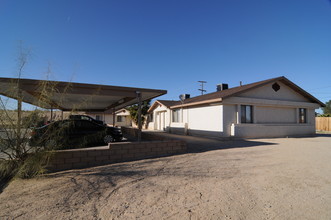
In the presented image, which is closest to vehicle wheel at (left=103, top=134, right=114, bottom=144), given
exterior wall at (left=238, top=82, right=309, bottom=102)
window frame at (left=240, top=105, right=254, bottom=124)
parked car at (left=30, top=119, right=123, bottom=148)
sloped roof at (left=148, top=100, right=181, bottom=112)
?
parked car at (left=30, top=119, right=123, bottom=148)

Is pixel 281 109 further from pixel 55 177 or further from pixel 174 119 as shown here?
pixel 55 177

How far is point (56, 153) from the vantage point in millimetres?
5105

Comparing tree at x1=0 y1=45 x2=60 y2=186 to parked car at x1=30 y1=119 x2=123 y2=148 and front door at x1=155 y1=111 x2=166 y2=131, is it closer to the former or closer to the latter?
parked car at x1=30 y1=119 x2=123 y2=148

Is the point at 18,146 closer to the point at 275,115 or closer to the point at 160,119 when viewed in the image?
the point at 275,115

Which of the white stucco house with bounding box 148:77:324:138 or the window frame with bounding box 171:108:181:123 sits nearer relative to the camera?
the white stucco house with bounding box 148:77:324:138

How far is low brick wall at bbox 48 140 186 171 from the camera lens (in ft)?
17.1

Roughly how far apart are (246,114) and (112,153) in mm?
10826

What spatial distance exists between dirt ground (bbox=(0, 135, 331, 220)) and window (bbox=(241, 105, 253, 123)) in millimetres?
7748

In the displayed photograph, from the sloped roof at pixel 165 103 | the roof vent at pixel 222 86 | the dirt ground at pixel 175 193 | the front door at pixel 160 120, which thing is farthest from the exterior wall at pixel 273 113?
the front door at pixel 160 120

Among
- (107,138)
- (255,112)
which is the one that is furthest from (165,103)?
(107,138)

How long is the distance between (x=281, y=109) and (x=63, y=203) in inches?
652

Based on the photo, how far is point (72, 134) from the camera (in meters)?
8.33

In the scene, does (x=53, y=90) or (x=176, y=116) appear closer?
(x=53, y=90)

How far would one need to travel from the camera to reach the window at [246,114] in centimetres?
1297
